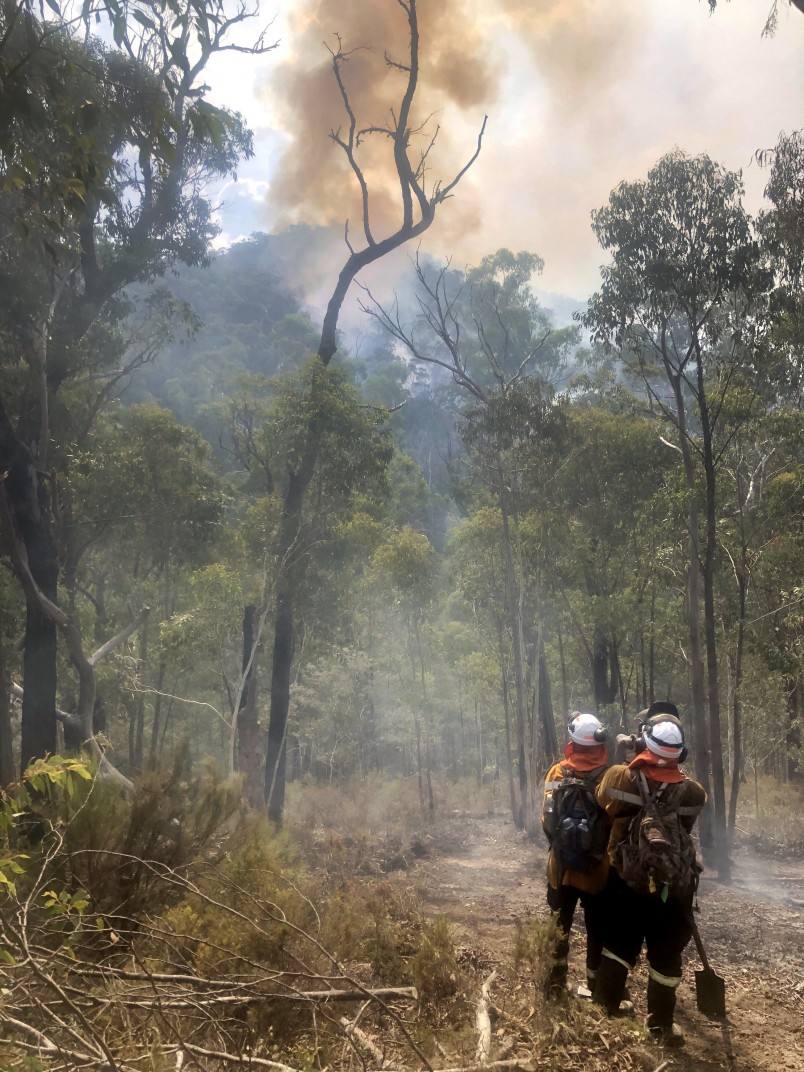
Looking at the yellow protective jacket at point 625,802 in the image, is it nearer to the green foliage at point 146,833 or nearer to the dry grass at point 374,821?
the green foliage at point 146,833

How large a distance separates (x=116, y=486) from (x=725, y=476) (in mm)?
11855

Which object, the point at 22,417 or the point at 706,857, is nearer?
the point at 22,417

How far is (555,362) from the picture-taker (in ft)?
127

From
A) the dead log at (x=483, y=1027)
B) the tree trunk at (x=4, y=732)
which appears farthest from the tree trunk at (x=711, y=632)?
the tree trunk at (x=4, y=732)

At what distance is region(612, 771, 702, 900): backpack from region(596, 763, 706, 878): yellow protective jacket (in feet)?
0.07

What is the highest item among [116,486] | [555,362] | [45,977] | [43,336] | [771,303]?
[555,362]

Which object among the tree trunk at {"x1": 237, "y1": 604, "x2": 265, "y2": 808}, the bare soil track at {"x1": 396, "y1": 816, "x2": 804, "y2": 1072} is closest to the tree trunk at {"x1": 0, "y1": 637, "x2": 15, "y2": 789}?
the tree trunk at {"x1": 237, "y1": 604, "x2": 265, "y2": 808}

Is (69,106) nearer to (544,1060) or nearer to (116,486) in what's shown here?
(544,1060)

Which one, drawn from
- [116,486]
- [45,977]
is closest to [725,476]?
[116,486]

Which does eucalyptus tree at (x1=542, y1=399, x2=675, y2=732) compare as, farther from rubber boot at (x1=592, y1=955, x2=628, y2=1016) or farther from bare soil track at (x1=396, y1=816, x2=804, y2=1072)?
rubber boot at (x1=592, y1=955, x2=628, y2=1016)

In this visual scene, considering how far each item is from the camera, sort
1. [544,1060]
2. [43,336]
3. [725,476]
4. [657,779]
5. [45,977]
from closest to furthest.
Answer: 1. [45,977]
2. [544,1060]
3. [657,779]
4. [43,336]
5. [725,476]

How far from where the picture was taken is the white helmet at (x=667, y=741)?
12.6 feet

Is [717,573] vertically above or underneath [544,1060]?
above

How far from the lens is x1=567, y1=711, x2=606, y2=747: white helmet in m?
4.48
